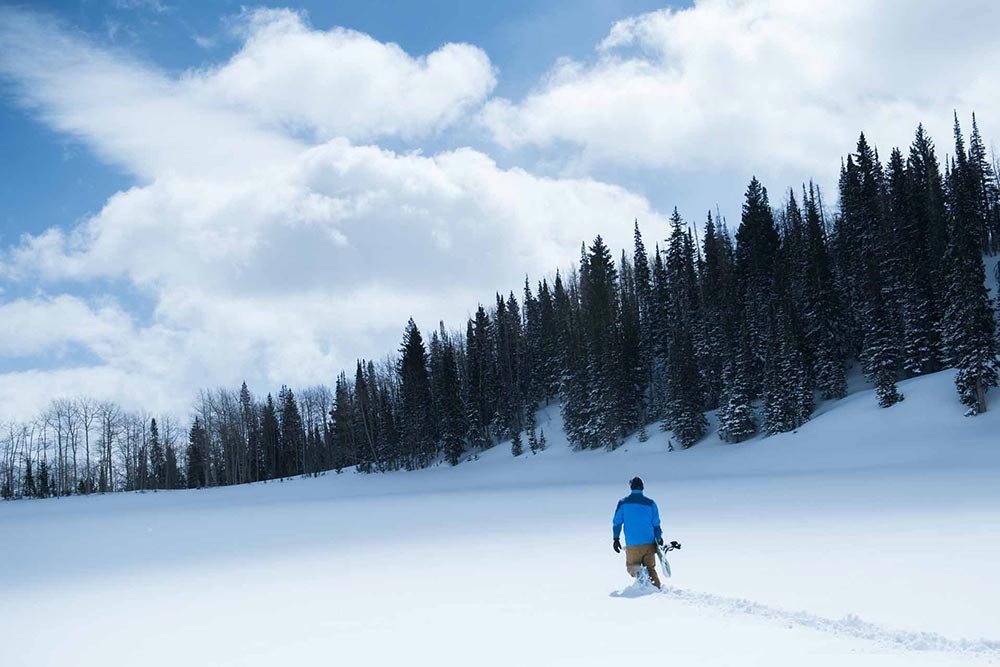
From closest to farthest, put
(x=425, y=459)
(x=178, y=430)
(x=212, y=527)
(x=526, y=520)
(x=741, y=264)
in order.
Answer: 1. (x=526, y=520)
2. (x=212, y=527)
3. (x=741, y=264)
4. (x=425, y=459)
5. (x=178, y=430)

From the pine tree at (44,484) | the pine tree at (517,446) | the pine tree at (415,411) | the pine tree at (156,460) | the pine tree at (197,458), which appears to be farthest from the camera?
the pine tree at (156,460)

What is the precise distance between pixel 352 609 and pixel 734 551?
27.0 feet

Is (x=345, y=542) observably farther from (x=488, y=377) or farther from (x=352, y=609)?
(x=488, y=377)

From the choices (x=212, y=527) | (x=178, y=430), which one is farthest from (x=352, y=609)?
(x=178, y=430)

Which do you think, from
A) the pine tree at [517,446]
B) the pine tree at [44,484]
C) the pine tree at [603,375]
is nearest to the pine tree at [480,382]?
the pine tree at [517,446]

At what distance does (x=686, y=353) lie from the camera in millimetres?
55594

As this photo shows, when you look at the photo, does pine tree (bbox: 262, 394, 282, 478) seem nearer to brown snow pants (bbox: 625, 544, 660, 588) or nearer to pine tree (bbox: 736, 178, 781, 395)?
pine tree (bbox: 736, 178, 781, 395)

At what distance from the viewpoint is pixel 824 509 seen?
19.2 metres

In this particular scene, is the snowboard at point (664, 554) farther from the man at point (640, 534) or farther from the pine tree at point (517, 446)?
the pine tree at point (517, 446)

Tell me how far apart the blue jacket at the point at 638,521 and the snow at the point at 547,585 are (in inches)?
33.9

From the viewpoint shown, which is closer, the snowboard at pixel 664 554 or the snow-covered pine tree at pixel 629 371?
the snowboard at pixel 664 554

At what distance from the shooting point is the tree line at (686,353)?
47.6 meters

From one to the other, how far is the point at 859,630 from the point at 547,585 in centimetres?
558

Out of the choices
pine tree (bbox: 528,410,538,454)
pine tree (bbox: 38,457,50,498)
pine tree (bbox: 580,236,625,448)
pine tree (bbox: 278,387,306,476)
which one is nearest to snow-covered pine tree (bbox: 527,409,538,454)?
pine tree (bbox: 528,410,538,454)
